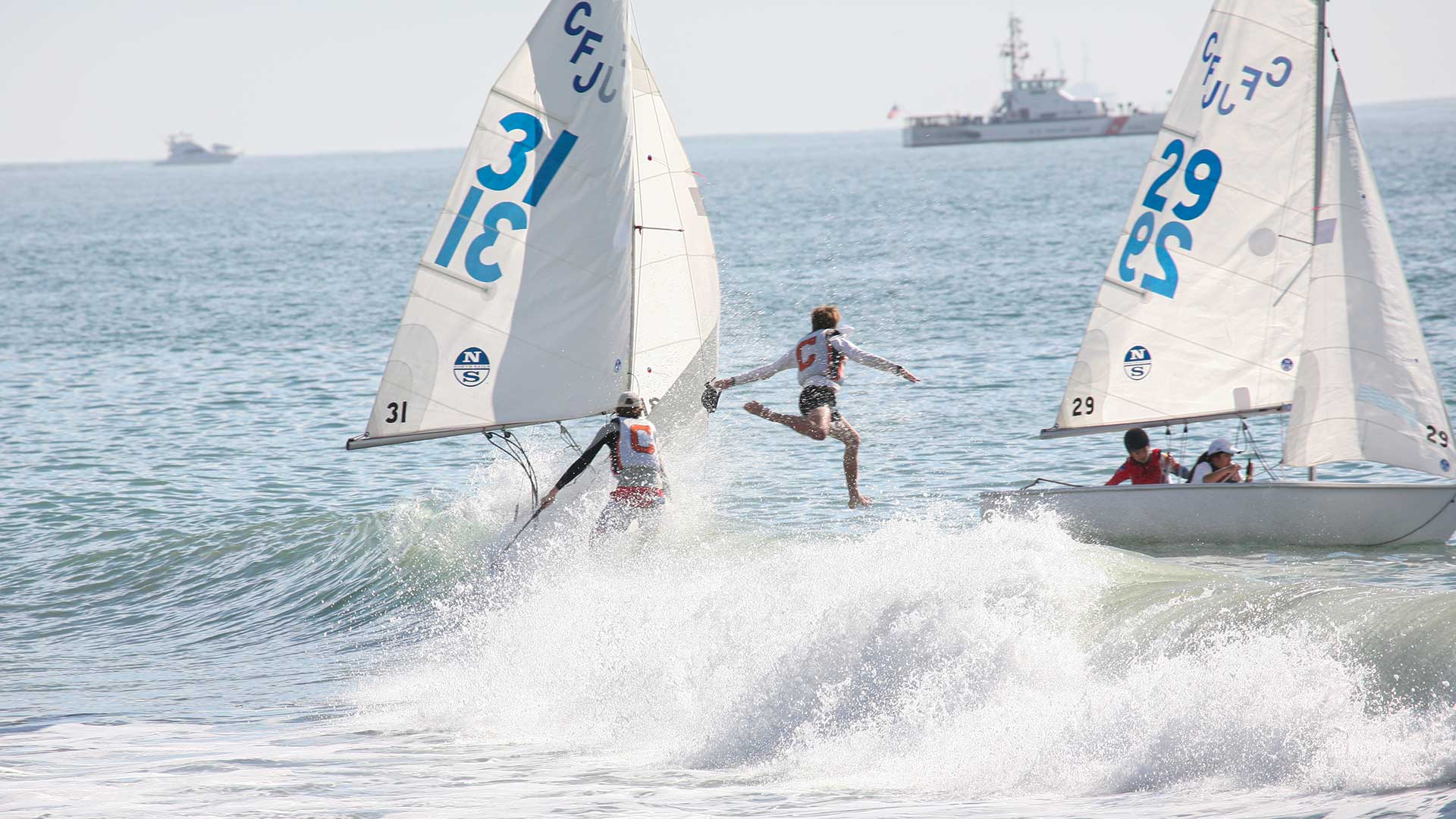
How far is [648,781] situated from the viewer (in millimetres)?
9750

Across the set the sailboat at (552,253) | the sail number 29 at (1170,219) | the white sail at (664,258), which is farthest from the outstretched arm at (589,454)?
the sail number 29 at (1170,219)

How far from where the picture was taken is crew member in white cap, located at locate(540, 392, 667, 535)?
44.5 ft

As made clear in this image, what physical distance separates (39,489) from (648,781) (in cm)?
1484

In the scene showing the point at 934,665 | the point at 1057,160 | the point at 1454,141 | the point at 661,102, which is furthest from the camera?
the point at 1454,141

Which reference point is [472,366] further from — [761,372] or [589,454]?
[761,372]

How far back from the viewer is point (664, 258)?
1479cm

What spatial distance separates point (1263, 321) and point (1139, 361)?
1.34 meters

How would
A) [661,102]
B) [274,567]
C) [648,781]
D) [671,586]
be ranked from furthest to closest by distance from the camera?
[274,567] → [661,102] → [671,586] → [648,781]

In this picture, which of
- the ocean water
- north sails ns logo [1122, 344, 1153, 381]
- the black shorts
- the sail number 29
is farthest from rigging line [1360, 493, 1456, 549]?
the black shorts

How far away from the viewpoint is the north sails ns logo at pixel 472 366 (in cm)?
1442

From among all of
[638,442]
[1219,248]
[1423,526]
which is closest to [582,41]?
[638,442]

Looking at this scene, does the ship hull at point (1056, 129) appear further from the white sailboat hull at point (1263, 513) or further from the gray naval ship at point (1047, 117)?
the white sailboat hull at point (1263, 513)

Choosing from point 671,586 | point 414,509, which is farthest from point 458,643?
point 414,509

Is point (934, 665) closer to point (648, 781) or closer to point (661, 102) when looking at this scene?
point (648, 781)
